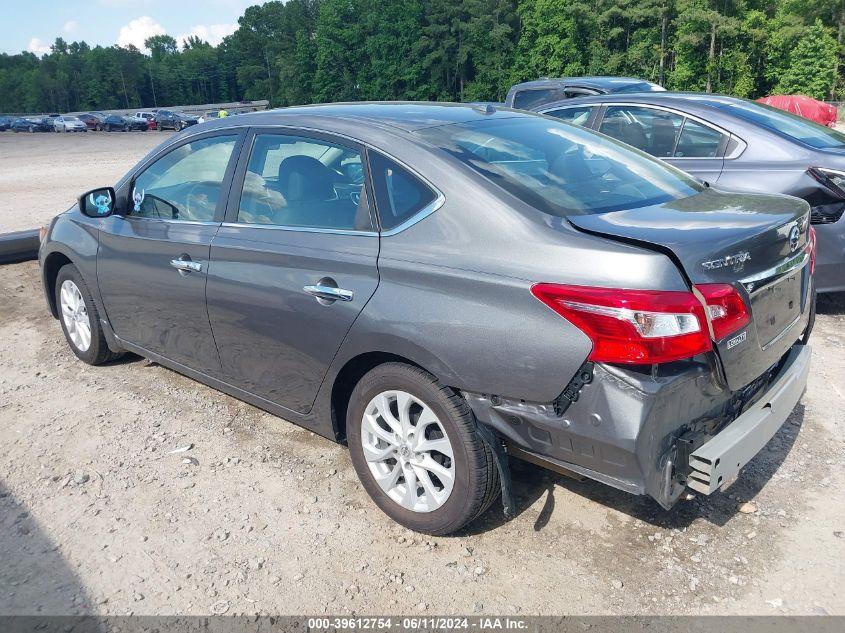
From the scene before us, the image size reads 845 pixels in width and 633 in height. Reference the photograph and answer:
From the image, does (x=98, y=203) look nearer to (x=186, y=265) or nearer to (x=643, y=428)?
(x=186, y=265)

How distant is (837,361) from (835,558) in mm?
2309

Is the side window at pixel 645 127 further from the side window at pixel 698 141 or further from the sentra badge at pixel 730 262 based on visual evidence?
the sentra badge at pixel 730 262

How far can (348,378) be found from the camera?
10.8ft

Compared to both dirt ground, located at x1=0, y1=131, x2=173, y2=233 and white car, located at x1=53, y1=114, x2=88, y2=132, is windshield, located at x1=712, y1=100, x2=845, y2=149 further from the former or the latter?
white car, located at x1=53, y1=114, x2=88, y2=132

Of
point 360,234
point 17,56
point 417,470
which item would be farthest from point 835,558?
point 17,56

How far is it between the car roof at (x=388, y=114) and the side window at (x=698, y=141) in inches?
104

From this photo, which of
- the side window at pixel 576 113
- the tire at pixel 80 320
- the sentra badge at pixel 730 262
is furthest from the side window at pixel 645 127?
the tire at pixel 80 320

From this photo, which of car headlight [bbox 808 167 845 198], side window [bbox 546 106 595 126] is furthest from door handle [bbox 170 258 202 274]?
car headlight [bbox 808 167 845 198]

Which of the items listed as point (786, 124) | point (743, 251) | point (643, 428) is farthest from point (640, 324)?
point (786, 124)

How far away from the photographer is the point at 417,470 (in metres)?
3.07

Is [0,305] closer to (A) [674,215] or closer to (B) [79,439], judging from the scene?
(B) [79,439]

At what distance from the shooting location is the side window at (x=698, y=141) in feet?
19.2

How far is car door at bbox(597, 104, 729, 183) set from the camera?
19.1 feet

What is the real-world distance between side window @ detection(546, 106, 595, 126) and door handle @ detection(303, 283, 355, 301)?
445cm
